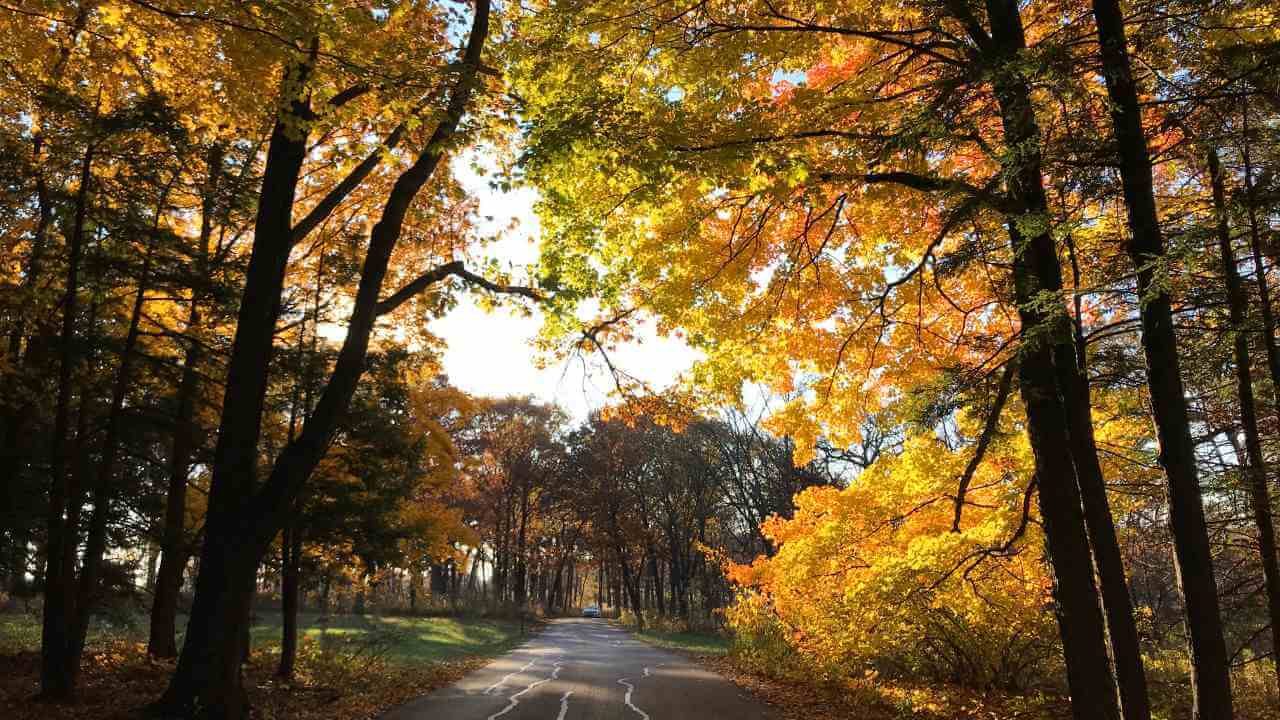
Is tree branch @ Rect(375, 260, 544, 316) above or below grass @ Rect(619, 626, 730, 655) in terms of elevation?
above

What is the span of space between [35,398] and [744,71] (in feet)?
35.3

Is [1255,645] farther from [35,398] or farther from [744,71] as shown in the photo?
[35,398]

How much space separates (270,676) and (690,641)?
1901 cm

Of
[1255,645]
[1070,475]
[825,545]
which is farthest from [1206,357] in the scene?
[1255,645]

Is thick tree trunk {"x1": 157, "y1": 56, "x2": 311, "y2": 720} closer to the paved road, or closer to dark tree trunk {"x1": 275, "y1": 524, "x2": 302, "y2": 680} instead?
the paved road

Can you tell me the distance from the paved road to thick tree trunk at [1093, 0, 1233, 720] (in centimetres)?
686

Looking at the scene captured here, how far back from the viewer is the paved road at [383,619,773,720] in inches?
435

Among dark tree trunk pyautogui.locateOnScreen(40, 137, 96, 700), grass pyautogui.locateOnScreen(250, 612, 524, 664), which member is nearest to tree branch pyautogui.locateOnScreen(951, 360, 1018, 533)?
dark tree trunk pyautogui.locateOnScreen(40, 137, 96, 700)

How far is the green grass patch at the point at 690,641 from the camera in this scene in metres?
25.1

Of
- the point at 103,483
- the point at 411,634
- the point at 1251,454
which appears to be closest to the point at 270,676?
the point at 103,483

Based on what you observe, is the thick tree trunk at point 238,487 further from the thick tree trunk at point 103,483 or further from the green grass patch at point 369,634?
the green grass patch at point 369,634

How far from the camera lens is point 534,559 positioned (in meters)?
53.9

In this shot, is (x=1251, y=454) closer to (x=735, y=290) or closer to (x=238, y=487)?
(x=735, y=290)

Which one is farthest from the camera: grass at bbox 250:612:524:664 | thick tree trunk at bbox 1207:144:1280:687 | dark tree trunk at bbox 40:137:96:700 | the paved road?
grass at bbox 250:612:524:664
